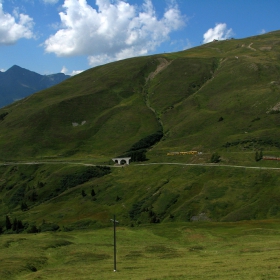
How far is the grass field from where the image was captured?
39.9 meters

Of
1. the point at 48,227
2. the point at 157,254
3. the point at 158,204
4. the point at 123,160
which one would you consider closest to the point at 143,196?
the point at 158,204

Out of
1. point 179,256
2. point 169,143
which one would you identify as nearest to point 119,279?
point 179,256

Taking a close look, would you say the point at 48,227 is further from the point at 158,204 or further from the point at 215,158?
the point at 215,158

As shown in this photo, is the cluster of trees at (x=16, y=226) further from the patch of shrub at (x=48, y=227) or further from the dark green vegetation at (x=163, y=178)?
the patch of shrub at (x=48, y=227)

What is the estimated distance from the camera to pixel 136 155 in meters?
155

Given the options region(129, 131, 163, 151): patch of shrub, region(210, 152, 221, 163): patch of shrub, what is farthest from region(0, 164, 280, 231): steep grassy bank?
region(129, 131, 163, 151): patch of shrub

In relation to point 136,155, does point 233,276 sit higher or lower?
lower

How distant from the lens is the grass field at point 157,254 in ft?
131

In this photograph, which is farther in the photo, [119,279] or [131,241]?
[131,241]

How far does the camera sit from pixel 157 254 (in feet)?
182

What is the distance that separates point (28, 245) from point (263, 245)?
40368 mm

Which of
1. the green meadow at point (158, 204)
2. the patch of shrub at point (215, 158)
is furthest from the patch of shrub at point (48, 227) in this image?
the patch of shrub at point (215, 158)

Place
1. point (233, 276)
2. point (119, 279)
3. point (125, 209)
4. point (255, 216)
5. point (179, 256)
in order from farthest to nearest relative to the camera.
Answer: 1. point (125, 209)
2. point (255, 216)
3. point (179, 256)
4. point (119, 279)
5. point (233, 276)

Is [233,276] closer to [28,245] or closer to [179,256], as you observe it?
[179,256]
